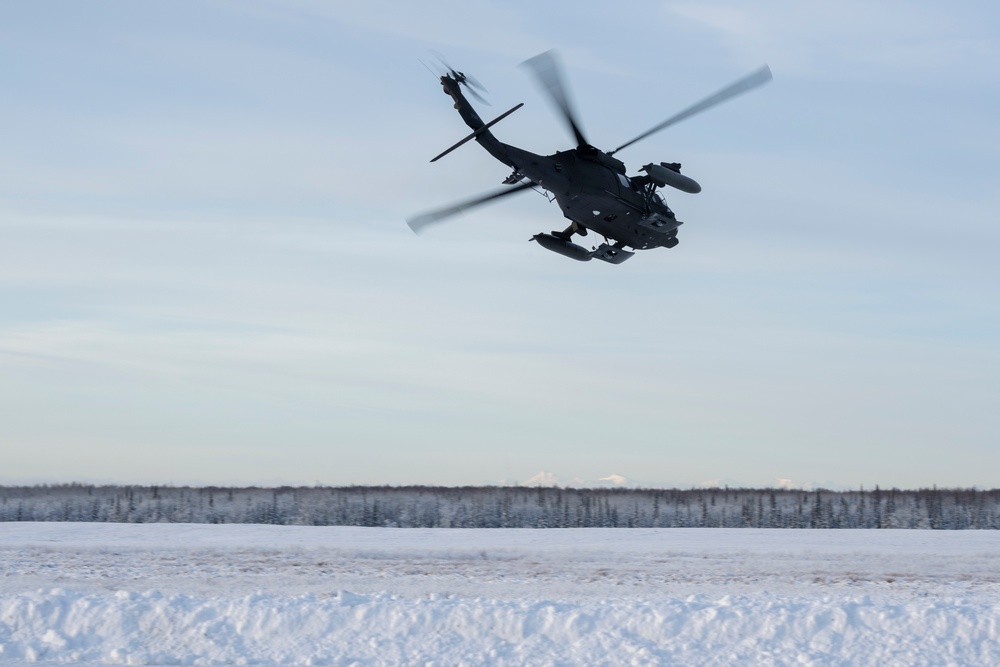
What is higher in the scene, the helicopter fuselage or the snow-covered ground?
the helicopter fuselage

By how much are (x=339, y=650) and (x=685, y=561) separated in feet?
31.1

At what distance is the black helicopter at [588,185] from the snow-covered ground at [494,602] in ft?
20.9

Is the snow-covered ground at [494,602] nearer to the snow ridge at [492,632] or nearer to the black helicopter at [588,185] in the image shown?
the snow ridge at [492,632]

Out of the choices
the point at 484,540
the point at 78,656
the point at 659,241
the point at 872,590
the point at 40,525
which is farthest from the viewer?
the point at 40,525

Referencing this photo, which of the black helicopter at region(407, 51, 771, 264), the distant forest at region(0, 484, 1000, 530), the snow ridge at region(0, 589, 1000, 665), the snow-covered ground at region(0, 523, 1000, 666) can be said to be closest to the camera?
the snow ridge at region(0, 589, 1000, 665)

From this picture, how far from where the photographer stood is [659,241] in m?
21.4

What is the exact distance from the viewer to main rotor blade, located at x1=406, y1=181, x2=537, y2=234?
2020 cm

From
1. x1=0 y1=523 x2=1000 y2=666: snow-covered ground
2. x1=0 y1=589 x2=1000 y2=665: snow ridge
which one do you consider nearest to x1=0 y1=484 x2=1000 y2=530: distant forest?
x1=0 y1=523 x2=1000 y2=666: snow-covered ground

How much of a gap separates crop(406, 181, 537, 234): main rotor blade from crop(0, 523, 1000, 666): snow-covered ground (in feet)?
21.3

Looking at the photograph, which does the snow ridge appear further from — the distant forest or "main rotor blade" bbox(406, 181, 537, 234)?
the distant forest

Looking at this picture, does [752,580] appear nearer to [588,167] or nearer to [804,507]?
[588,167]

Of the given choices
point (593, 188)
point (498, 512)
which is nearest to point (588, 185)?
point (593, 188)

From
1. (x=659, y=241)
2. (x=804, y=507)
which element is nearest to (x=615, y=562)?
(x=659, y=241)

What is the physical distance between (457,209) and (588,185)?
2.59 m
